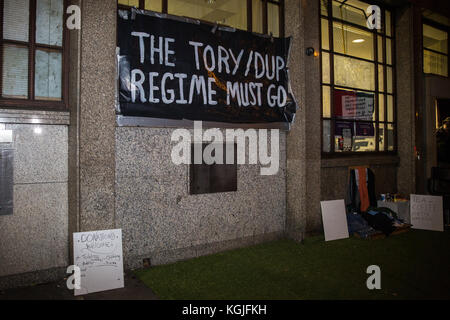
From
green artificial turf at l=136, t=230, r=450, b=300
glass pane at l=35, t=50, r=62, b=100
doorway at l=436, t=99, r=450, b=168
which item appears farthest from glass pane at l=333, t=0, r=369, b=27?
glass pane at l=35, t=50, r=62, b=100

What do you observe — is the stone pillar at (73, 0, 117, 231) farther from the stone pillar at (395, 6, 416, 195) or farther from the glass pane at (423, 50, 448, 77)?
the glass pane at (423, 50, 448, 77)

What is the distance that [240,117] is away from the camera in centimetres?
523

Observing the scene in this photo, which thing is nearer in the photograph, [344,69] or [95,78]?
[95,78]

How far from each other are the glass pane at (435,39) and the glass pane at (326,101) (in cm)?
375

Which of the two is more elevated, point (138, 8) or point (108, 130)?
point (138, 8)

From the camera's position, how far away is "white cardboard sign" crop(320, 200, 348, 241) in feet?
19.0

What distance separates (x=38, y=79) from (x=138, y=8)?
1552 mm

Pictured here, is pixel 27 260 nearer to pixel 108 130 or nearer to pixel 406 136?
pixel 108 130

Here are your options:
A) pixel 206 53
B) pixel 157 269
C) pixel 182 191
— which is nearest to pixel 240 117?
pixel 206 53

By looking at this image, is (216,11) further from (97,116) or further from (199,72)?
(97,116)

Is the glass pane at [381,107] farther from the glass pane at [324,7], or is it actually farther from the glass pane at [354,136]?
the glass pane at [324,7]

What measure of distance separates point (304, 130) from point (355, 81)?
7.51ft

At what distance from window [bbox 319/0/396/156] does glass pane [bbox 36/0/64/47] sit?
4569mm

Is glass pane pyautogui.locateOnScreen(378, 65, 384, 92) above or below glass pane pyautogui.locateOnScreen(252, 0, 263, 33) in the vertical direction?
below
